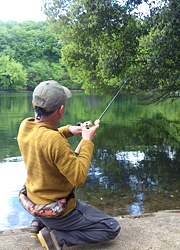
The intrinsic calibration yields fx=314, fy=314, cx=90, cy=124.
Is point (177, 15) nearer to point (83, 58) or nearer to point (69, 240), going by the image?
point (69, 240)

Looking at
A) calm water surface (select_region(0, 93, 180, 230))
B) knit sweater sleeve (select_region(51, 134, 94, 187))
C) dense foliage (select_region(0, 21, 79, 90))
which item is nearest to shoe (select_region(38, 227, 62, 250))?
knit sweater sleeve (select_region(51, 134, 94, 187))

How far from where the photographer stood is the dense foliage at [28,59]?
70250 mm

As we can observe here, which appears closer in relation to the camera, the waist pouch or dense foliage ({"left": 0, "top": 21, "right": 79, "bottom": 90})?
the waist pouch

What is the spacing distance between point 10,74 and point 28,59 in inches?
504

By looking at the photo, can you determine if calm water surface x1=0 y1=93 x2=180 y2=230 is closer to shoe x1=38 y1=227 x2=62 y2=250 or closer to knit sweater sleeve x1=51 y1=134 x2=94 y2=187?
shoe x1=38 y1=227 x2=62 y2=250

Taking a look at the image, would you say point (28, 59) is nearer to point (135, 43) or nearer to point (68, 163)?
point (135, 43)

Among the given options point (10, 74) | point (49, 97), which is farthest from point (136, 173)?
point (10, 74)

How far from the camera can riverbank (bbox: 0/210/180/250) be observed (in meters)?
3.24

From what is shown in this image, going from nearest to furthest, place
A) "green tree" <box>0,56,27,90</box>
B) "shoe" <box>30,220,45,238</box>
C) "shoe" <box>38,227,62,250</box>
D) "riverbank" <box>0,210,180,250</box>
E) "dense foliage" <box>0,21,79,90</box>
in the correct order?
1. "shoe" <box>38,227,62,250</box>
2. "riverbank" <box>0,210,180,250</box>
3. "shoe" <box>30,220,45,238</box>
4. "green tree" <box>0,56,27,90</box>
5. "dense foliage" <box>0,21,79,90</box>

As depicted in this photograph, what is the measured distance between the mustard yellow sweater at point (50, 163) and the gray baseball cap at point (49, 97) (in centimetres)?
20

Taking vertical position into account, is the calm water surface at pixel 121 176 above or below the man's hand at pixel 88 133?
below

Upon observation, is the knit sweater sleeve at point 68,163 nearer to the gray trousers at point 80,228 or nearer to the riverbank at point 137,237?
the gray trousers at point 80,228

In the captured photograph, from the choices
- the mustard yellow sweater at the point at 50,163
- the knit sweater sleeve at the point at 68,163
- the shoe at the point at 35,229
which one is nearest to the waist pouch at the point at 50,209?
the mustard yellow sweater at the point at 50,163

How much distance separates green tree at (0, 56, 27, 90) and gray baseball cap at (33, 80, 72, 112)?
6694cm
